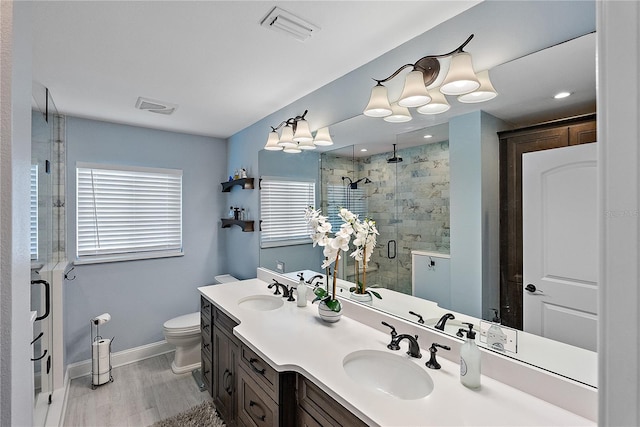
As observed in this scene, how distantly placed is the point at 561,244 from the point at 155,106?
299cm

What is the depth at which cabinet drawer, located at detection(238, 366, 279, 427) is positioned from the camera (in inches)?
58.7

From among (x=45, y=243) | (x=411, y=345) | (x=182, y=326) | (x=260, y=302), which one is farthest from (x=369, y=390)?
(x=45, y=243)

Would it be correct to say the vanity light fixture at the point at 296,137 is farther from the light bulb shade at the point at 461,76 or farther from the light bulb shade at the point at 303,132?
the light bulb shade at the point at 461,76

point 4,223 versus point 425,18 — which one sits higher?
point 425,18

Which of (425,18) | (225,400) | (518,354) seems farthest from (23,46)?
(225,400)

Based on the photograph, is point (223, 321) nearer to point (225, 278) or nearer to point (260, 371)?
point (260, 371)

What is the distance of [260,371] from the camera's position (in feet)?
5.19

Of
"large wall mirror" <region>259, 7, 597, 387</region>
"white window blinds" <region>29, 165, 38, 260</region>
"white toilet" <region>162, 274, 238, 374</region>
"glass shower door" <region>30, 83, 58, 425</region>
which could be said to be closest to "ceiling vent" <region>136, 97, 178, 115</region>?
"glass shower door" <region>30, 83, 58, 425</region>

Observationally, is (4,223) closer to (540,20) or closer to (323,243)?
(323,243)

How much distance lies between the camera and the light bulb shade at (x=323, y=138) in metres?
2.23

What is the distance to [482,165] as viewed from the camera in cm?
135

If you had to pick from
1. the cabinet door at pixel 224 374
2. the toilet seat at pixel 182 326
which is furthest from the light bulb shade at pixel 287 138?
the toilet seat at pixel 182 326

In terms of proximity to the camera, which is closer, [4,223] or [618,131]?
[618,131]

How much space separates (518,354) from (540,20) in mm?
1283
